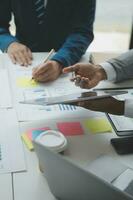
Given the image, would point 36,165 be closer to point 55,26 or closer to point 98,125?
point 98,125

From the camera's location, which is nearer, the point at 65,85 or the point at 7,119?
the point at 7,119

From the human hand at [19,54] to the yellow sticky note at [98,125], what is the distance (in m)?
0.57

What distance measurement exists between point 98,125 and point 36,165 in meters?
0.30

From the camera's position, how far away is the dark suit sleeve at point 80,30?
167 centimetres

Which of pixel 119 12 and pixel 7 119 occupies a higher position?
pixel 7 119

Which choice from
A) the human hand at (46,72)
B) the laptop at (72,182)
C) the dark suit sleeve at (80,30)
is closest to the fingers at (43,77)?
the human hand at (46,72)

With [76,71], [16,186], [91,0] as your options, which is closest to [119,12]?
[91,0]

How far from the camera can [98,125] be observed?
1.18m

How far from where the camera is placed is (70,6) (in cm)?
174

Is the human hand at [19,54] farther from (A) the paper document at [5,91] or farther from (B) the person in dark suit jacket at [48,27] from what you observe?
(A) the paper document at [5,91]

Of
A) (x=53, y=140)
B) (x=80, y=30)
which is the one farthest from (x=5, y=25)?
(x=53, y=140)

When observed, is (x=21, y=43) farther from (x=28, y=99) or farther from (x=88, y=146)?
(x=88, y=146)

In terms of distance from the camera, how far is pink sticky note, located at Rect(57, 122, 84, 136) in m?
1.13

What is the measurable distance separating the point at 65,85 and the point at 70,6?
1.66 ft
